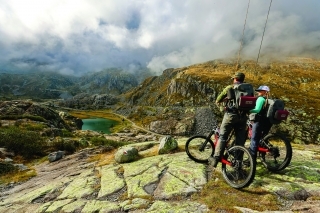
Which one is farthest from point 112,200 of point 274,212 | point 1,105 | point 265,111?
point 1,105

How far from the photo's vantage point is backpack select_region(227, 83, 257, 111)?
11000mm

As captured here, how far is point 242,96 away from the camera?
10977 mm

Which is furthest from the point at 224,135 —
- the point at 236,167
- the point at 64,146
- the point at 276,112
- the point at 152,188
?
the point at 64,146

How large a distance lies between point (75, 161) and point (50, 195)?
9.16m

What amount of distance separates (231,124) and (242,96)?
153 centimetres

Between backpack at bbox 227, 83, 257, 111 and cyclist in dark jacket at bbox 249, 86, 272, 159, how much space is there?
268 millimetres

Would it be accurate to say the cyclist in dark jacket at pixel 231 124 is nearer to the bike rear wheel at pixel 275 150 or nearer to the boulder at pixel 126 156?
the bike rear wheel at pixel 275 150

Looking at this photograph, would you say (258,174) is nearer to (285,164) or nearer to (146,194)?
(285,164)

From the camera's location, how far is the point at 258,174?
39.8 feet

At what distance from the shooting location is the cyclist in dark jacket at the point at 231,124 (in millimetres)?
11508

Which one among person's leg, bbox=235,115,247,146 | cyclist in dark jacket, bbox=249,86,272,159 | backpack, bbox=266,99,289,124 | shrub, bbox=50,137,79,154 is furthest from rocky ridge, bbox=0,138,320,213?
shrub, bbox=50,137,79,154

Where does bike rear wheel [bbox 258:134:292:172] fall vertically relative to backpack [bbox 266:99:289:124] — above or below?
below

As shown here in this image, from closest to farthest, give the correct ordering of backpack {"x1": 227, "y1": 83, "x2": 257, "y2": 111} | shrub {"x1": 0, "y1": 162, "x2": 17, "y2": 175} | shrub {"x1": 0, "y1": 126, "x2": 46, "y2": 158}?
backpack {"x1": 227, "y1": 83, "x2": 257, "y2": 111}
shrub {"x1": 0, "y1": 162, "x2": 17, "y2": 175}
shrub {"x1": 0, "y1": 126, "x2": 46, "y2": 158}

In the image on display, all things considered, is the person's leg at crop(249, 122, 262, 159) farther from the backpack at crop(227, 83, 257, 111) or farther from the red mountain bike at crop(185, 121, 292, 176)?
the backpack at crop(227, 83, 257, 111)
